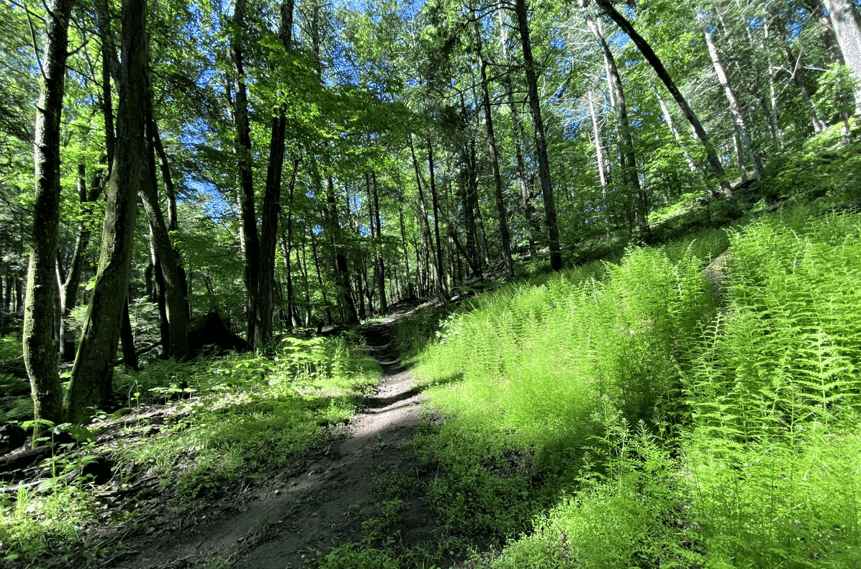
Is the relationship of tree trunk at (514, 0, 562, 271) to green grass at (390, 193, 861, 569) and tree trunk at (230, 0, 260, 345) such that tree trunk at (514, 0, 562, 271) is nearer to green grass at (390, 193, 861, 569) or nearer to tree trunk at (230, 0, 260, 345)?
green grass at (390, 193, 861, 569)

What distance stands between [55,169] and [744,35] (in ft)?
93.2

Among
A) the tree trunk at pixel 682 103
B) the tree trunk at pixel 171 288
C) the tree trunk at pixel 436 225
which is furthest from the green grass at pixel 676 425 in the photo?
the tree trunk at pixel 436 225

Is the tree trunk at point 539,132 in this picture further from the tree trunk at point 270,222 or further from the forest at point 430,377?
the tree trunk at point 270,222

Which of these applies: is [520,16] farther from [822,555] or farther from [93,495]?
[93,495]

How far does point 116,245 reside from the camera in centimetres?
507

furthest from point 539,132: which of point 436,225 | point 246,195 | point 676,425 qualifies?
point 676,425

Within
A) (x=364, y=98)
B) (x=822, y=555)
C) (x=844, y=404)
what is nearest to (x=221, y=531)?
(x=822, y=555)

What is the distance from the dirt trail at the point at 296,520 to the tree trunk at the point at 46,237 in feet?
10.9

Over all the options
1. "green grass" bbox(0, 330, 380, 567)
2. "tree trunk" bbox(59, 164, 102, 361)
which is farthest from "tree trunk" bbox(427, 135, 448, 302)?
"tree trunk" bbox(59, 164, 102, 361)

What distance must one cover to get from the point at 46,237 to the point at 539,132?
1171 cm

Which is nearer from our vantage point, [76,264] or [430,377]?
[430,377]

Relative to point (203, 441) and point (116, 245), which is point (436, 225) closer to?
point (116, 245)

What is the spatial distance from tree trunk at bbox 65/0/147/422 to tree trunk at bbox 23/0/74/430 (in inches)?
11.3

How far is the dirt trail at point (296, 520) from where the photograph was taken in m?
2.75
